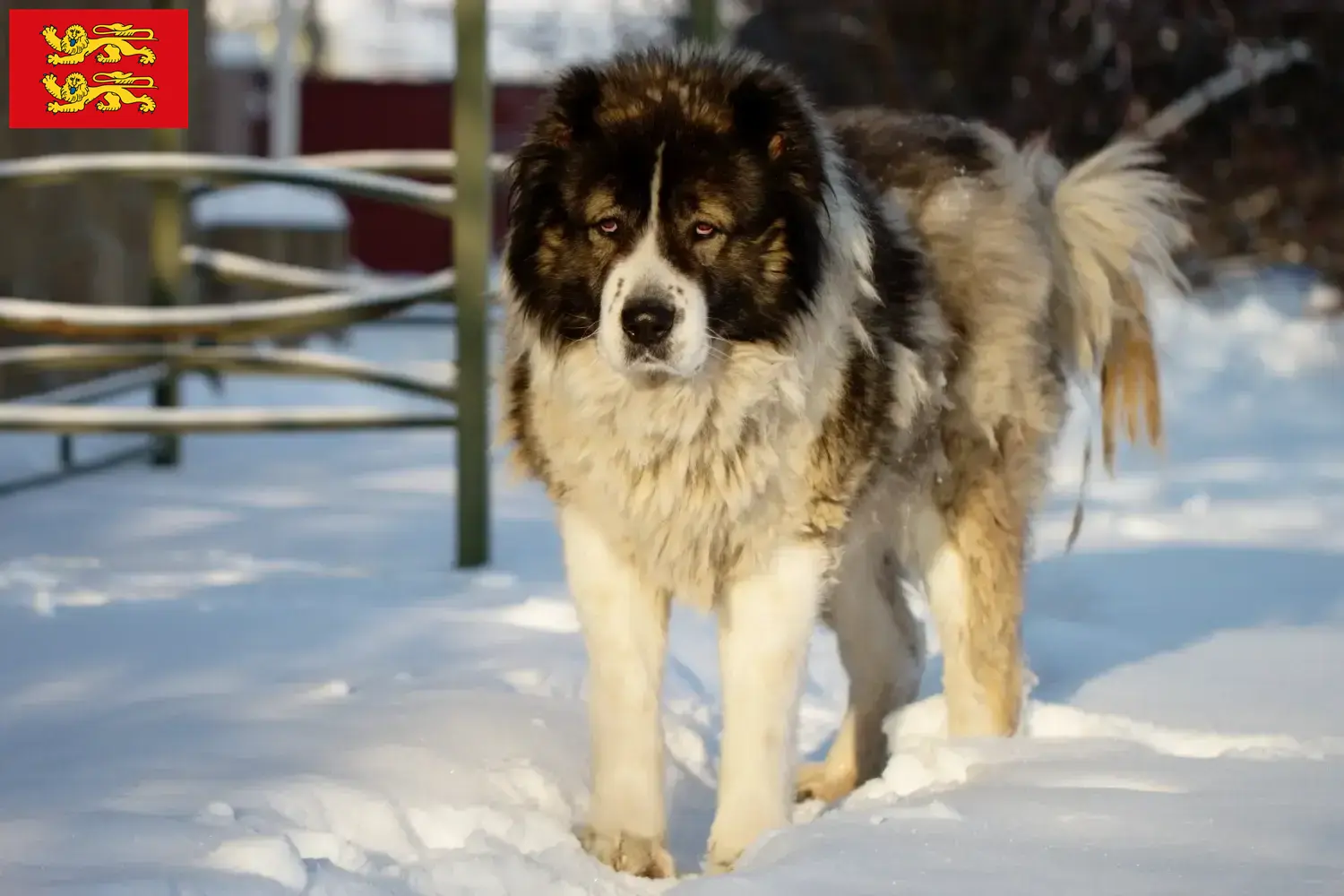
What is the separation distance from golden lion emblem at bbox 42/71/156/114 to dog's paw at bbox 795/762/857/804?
2.61 metres

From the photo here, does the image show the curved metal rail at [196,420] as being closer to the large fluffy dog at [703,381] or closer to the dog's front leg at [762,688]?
the large fluffy dog at [703,381]

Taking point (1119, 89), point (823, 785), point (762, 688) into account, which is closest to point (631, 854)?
point (762, 688)

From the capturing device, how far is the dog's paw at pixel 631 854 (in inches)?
133

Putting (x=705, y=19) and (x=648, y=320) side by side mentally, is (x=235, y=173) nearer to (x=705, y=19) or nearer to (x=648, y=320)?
(x=705, y=19)

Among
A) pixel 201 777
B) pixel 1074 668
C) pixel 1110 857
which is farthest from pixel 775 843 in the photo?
pixel 1074 668

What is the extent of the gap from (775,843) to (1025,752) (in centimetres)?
78

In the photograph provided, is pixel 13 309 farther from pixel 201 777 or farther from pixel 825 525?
pixel 825 525

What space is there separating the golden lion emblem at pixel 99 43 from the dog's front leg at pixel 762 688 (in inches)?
102

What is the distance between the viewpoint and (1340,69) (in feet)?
52.4

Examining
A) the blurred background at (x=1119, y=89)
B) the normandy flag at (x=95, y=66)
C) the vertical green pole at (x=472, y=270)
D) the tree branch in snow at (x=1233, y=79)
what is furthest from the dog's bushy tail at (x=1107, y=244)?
the tree branch in snow at (x=1233, y=79)

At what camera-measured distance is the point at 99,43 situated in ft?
15.9

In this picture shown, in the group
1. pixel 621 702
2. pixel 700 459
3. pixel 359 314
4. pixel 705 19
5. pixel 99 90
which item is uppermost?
pixel 705 19

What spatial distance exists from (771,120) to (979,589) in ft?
4.35

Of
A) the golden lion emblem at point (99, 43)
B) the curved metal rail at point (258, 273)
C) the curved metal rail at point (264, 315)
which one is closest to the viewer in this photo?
the golden lion emblem at point (99, 43)
